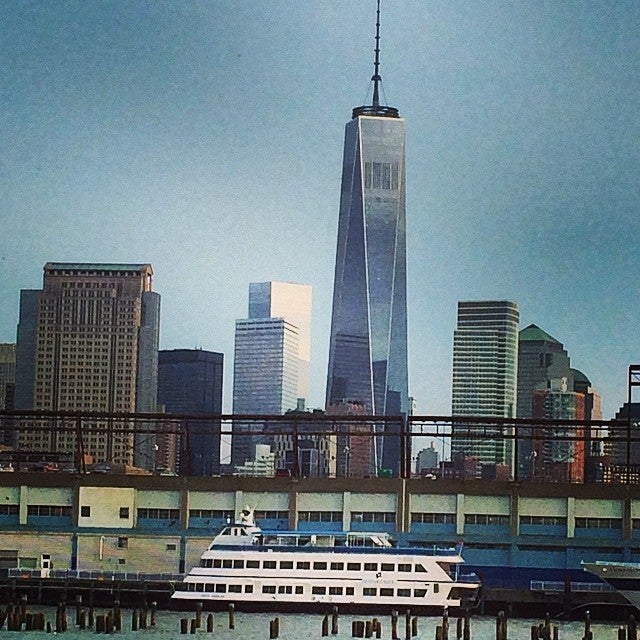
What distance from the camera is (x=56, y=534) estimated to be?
54.0 m

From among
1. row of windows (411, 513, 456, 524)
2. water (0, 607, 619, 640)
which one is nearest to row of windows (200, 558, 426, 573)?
water (0, 607, 619, 640)

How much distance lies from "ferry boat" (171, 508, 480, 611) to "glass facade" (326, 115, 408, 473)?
4462 inches

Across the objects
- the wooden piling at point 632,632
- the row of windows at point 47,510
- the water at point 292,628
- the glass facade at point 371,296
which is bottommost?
the water at point 292,628

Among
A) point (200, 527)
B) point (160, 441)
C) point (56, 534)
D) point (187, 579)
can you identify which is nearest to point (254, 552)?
point (187, 579)

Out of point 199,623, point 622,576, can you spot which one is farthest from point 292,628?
point 622,576

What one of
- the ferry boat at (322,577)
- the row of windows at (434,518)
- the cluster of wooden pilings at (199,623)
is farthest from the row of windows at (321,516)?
the cluster of wooden pilings at (199,623)

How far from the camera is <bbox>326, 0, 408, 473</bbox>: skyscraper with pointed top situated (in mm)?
162875

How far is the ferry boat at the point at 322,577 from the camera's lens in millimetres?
46719

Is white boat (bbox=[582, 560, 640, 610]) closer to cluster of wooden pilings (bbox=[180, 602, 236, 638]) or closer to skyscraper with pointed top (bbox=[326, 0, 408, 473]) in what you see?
cluster of wooden pilings (bbox=[180, 602, 236, 638])

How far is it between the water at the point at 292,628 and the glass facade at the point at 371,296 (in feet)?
372

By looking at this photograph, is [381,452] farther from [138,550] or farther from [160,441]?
[138,550]

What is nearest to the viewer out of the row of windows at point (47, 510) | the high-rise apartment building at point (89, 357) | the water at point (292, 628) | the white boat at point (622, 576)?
the water at point (292, 628)

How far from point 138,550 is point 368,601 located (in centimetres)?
1015

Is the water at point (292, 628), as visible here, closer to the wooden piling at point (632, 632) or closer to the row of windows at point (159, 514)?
the wooden piling at point (632, 632)
